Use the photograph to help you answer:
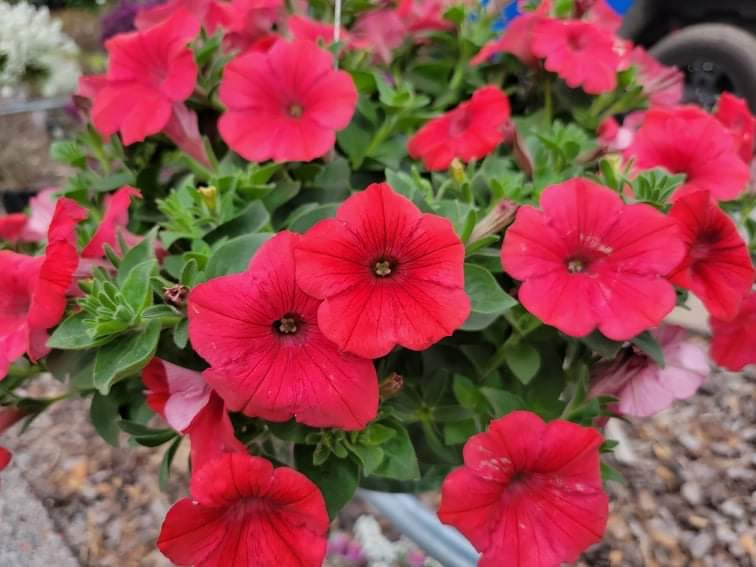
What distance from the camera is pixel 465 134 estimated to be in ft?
2.43

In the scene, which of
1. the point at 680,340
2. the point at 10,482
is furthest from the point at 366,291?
the point at 10,482

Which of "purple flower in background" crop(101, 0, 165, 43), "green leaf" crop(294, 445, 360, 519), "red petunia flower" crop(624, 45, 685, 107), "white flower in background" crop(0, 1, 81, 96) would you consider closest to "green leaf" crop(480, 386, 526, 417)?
"green leaf" crop(294, 445, 360, 519)

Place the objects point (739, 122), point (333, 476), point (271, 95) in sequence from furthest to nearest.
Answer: point (739, 122) < point (271, 95) < point (333, 476)

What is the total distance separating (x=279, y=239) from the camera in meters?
0.48

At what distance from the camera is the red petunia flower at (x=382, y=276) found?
46 cm

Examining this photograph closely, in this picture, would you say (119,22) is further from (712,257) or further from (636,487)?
(712,257)

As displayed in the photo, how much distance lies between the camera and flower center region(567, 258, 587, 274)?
0.54 metres

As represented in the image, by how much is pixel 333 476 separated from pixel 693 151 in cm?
44

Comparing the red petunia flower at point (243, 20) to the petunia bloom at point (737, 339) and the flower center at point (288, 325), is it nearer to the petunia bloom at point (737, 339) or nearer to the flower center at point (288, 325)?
the flower center at point (288, 325)

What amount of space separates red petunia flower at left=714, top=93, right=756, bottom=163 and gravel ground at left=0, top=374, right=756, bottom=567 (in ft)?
2.41

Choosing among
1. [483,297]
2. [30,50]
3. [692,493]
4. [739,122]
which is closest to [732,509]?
[692,493]

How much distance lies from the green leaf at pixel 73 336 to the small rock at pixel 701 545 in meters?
1.07

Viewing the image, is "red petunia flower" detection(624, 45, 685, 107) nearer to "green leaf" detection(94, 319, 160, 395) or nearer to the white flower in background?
"green leaf" detection(94, 319, 160, 395)

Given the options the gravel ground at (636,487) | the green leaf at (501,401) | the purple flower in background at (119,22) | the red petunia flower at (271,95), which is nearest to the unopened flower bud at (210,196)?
the red petunia flower at (271,95)
